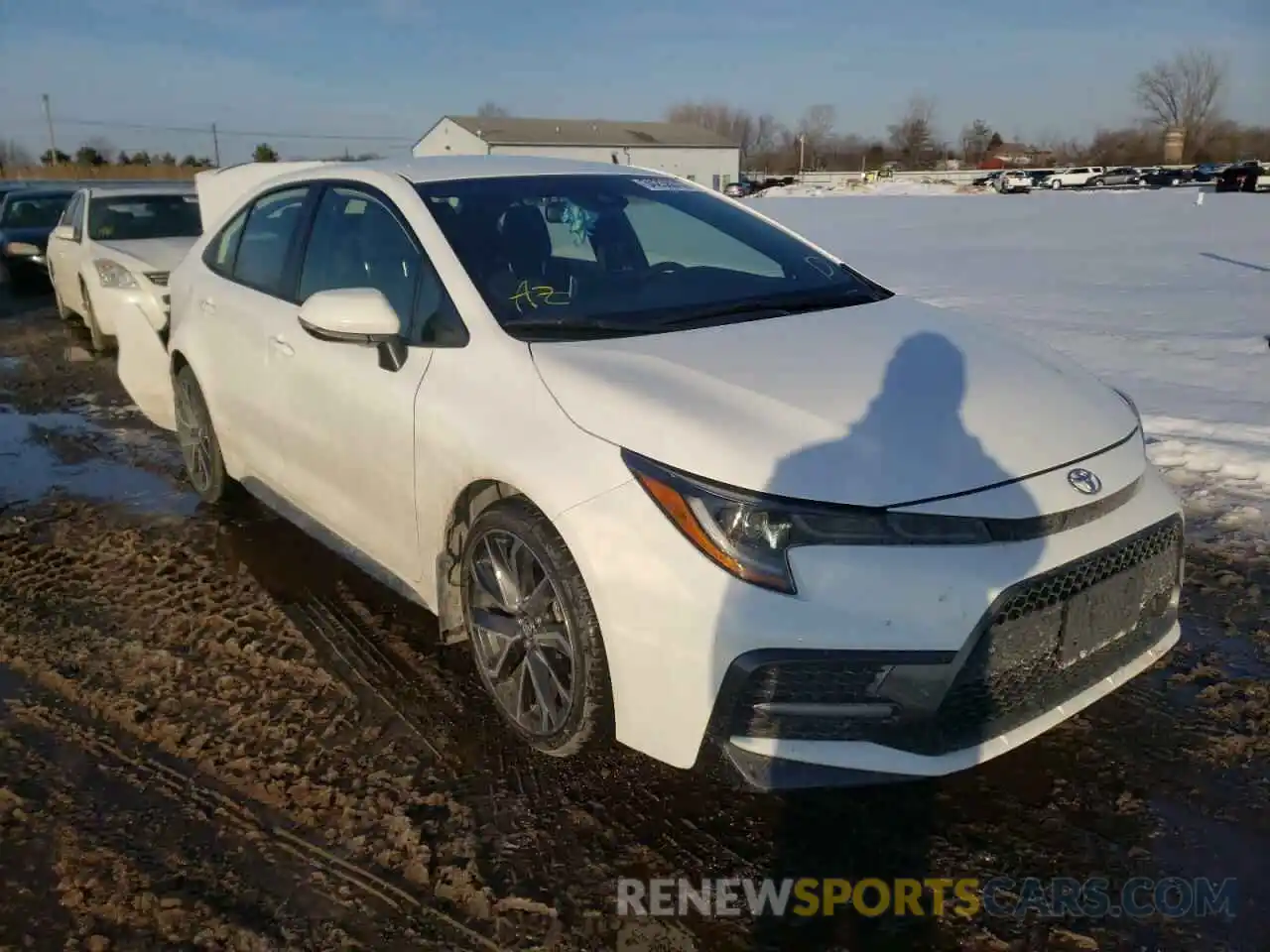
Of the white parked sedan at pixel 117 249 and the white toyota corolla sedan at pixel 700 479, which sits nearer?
the white toyota corolla sedan at pixel 700 479

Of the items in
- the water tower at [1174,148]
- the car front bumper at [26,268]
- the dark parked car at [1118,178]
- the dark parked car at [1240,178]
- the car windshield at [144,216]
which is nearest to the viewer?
the car windshield at [144,216]

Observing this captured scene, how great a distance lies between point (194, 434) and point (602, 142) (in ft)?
272

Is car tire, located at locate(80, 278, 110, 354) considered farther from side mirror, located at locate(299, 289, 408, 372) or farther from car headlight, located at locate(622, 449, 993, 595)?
car headlight, located at locate(622, 449, 993, 595)

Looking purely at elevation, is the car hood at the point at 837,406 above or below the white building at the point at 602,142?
below

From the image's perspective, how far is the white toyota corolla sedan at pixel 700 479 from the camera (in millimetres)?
2289

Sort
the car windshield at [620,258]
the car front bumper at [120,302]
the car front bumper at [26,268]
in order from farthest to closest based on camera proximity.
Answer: the car front bumper at [26,268] → the car front bumper at [120,302] → the car windshield at [620,258]

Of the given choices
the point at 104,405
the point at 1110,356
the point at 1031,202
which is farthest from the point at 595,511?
the point at 1031,202

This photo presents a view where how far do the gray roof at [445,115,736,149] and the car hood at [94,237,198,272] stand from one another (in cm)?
6705

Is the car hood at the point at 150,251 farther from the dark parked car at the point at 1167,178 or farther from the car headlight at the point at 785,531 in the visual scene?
the dark parked car at the point at 1167,178

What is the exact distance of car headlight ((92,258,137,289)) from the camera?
29.2 ft

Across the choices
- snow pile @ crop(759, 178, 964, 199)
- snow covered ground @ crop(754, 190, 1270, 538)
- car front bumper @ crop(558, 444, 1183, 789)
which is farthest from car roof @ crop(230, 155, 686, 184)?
snow pile @ crop(759, 178, 964, 199)

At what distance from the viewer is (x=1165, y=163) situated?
290 feet

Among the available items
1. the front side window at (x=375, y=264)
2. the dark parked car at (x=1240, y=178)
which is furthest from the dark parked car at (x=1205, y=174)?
the front side window at (x=375, y=264)

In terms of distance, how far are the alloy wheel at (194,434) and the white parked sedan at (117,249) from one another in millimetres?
3571
